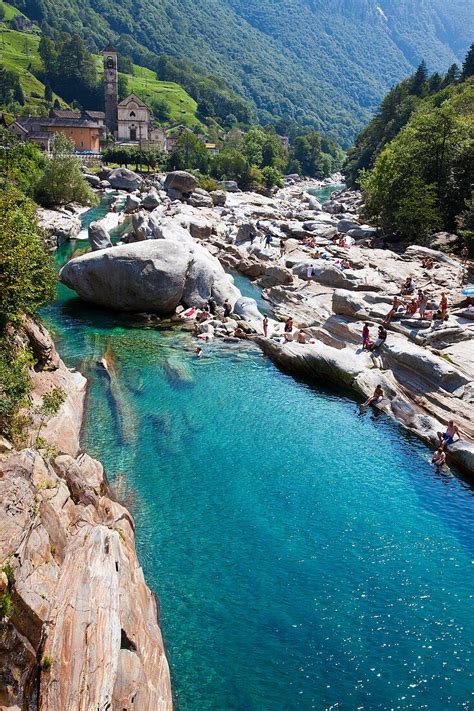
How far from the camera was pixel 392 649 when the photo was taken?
47.3 feet

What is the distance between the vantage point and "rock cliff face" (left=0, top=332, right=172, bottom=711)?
953 cm

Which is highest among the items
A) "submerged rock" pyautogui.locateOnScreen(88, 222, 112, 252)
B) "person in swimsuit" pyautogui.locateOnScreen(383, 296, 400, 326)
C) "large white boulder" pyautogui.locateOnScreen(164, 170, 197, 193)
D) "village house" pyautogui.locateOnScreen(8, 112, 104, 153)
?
"village house" pyautogui.locateOnScreen(8, 112, 104, 153)

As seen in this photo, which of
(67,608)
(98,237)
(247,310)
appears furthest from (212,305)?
(67,608)

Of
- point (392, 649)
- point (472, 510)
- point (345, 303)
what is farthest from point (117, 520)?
point (345, 303)

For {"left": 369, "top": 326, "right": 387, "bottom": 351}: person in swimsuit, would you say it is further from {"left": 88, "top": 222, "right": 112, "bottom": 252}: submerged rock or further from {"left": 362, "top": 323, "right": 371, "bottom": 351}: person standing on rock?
{"left": 88, "top": 222, "right": 112, "bottom": 252}: submerged rock

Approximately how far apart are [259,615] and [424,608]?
15.8ft

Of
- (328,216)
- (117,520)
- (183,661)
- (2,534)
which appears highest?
(328,216)

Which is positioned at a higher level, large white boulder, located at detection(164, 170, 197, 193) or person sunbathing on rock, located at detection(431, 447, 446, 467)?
large white boulder, located at detection(164, 170, 197, 193)

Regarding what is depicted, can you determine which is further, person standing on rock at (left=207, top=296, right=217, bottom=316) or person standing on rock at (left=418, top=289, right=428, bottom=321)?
person standing on rock at (left=207, top=296, right=217, bottom=316)

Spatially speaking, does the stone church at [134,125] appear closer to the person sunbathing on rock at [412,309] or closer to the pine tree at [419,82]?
the pine tree at [419,82]

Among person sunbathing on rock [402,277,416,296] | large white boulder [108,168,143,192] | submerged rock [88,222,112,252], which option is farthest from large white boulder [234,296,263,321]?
large white boulder [108,168,143,192]

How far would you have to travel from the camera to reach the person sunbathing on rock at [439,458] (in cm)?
2292

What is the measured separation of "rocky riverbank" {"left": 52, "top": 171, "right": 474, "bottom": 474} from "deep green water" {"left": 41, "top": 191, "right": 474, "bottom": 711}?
1782 mm

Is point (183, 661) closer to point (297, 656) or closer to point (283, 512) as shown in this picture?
point (297, 656)
